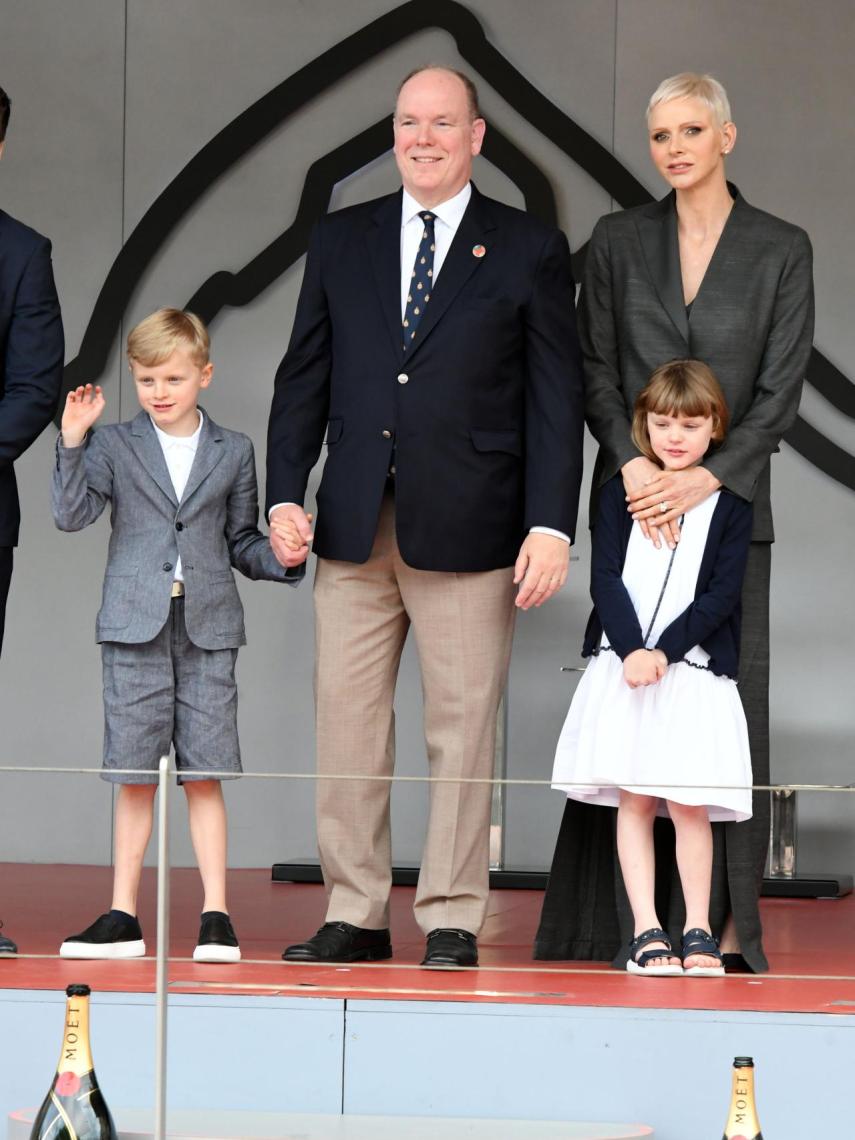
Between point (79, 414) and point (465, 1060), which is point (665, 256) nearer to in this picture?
point (79, 414)

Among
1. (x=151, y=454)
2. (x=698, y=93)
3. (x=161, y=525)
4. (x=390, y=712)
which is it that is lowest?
(x=390, y=712)

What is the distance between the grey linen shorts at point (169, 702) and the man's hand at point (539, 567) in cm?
55

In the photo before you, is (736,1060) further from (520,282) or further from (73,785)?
(73,785)

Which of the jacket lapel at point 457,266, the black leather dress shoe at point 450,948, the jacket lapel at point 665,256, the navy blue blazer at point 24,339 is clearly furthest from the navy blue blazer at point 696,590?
the navy blue blazer at point 24,339

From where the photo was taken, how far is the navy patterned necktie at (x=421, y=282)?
119 inches

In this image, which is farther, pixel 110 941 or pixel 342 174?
pixel 342 174

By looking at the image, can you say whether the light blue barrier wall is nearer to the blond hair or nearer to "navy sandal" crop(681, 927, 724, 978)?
"navy sandal" crop(681, 927, 724, 978)

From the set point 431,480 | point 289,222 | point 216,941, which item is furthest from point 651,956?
point 289,222

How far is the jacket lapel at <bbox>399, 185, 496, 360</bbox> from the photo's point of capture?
9.84ft

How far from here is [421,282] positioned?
3.04 m

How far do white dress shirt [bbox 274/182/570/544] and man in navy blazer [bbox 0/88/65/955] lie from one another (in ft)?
1.53

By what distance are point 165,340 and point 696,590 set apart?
3.31 feet

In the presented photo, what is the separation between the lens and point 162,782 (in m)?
2.21

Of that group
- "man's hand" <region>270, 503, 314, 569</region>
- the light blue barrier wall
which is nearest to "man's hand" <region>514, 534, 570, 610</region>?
"man's hand" <region>270, 503, 314, 569</region>
